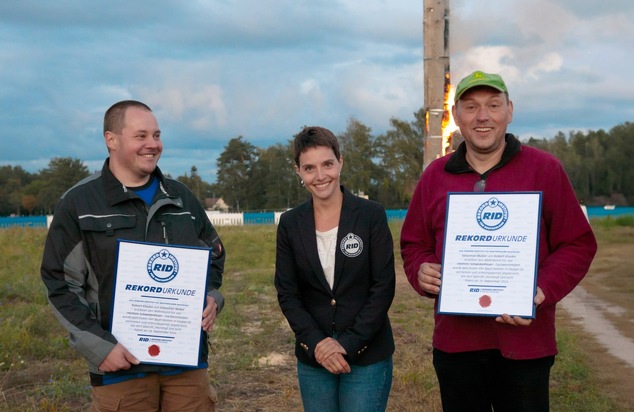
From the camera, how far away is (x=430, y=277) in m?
3.47

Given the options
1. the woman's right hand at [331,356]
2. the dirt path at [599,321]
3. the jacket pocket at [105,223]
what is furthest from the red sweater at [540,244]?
the dirt path at [599,321]

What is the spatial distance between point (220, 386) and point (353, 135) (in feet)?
181

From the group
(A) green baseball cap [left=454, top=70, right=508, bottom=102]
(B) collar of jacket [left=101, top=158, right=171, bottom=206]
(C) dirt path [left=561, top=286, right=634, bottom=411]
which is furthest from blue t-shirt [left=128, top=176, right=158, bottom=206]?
(C) dirt path [left=561, top=286, right=634, bottom=411]

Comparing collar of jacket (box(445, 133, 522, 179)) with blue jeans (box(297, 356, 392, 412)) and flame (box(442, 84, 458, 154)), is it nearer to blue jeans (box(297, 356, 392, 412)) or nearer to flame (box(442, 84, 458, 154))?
blue jeans (box(297, 356, 392, 412))

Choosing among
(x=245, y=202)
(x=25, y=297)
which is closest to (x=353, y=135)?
(x=245, y=202)

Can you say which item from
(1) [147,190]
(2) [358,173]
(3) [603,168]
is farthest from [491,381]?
(3) [603,168]

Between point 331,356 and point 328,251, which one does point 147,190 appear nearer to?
point 328,251

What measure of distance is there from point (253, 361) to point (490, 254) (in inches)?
168

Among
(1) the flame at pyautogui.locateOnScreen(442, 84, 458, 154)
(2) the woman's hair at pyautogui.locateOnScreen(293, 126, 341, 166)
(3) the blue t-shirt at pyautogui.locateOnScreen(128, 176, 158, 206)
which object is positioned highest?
(1) the flame at pyautogui.locateOnScreen(442, 84, 458, 154)

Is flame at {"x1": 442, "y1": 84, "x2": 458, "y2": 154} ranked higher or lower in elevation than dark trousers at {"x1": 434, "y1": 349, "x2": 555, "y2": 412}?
higher

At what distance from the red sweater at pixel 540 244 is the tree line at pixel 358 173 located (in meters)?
54.0

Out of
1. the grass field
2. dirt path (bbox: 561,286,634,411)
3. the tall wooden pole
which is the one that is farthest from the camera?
the tall wooden pole

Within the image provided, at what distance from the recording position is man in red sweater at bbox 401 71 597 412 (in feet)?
11.1

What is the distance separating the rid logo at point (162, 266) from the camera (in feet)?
11.9
